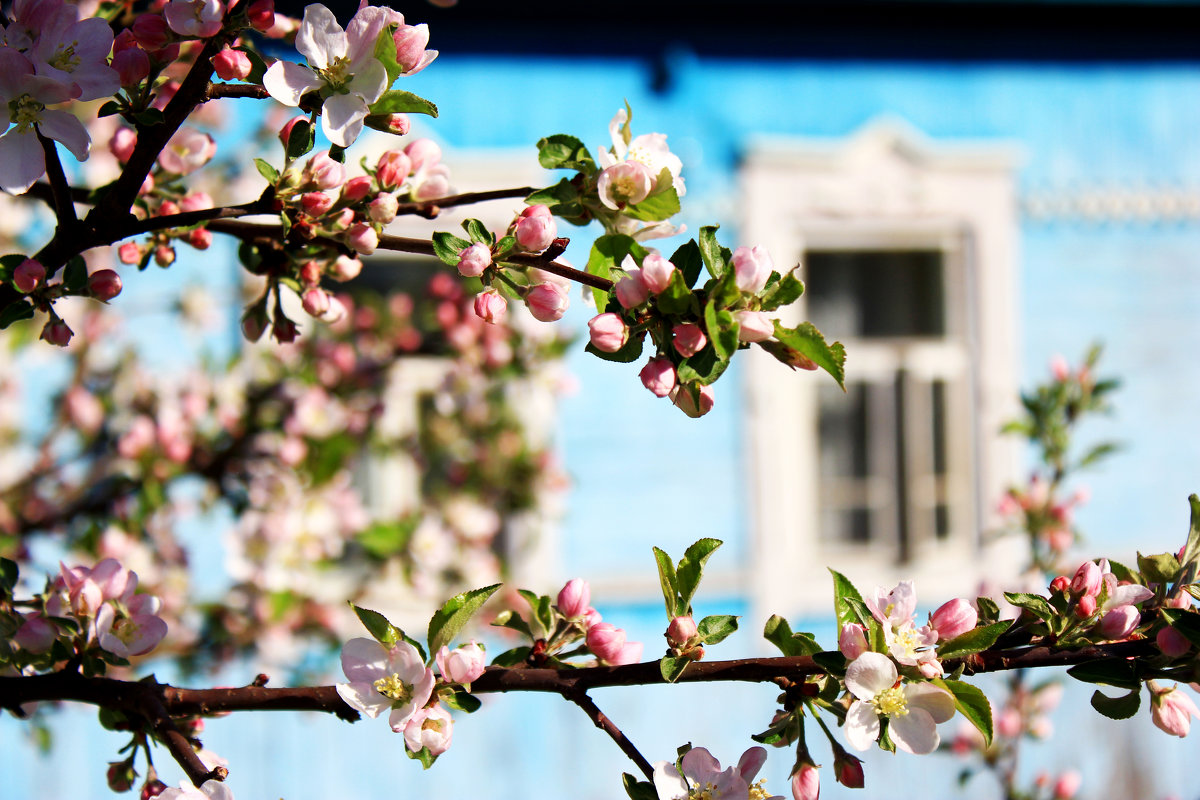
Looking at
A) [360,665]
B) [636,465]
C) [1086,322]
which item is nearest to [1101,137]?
[1086,322]

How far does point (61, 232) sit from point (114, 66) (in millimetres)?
148

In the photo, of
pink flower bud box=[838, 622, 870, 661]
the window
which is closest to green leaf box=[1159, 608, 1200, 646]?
pink flower bud box=[838, 622, 870, 661]

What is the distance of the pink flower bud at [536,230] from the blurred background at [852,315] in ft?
7.87

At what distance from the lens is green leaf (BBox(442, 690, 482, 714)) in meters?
0.79

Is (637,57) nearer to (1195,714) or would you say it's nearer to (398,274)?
(398,274)

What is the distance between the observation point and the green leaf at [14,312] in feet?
2.65

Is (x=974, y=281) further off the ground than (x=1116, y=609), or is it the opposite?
(x=974, y=281)

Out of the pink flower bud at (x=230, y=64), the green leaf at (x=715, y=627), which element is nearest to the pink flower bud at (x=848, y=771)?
the green leaf at (x=715, y=627)

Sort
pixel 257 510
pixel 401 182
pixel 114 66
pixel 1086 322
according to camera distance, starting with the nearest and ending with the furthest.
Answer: pixel 114 66 → pixel 401 182 → pixel 257 510 → pixel 1086 322

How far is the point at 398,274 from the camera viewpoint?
11.2 ft

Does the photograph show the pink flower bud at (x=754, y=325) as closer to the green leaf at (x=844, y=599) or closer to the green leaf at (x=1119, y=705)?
the green leaf at (x=844, y=599)

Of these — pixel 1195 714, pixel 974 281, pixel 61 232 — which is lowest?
pixel 1195 714

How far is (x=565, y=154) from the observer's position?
85 centimetres

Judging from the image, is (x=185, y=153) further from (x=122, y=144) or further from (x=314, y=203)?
(x=314, y=203)
